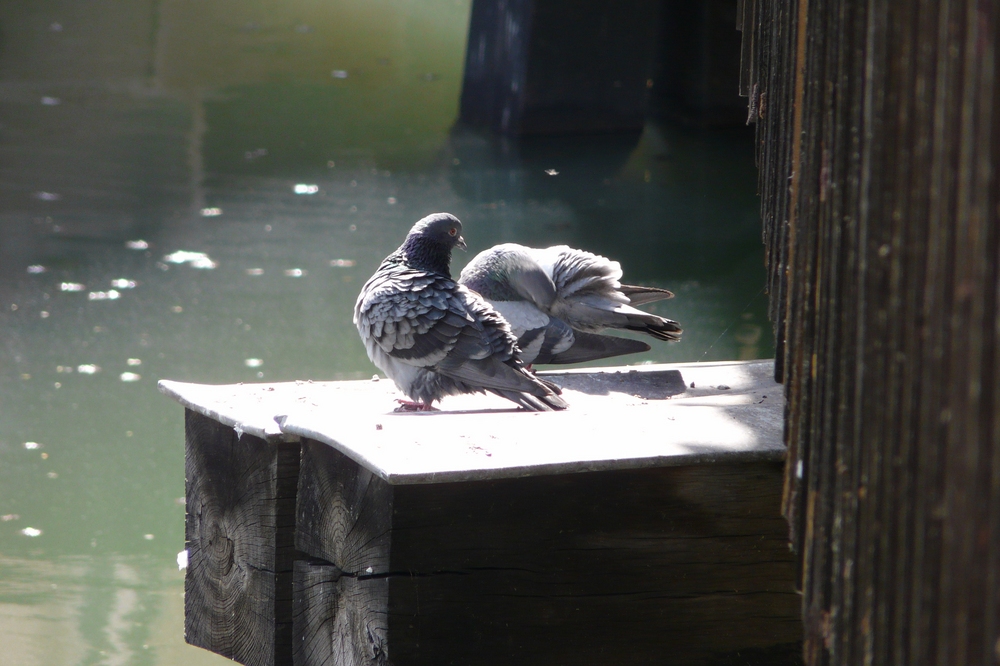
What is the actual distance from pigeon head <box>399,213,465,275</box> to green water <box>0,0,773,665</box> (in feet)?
4.41

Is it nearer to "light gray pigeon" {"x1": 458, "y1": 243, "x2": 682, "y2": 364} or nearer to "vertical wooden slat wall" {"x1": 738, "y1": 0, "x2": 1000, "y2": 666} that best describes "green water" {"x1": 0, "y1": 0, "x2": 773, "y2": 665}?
"light gray pigeon" {"x1": 458, "y1": 243, "x2": 682, "y2": 364}

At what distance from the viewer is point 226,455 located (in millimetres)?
2521


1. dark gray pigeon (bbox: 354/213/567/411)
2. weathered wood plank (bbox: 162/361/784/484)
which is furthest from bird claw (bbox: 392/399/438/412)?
weathered wood plank (bbox: 162/361/784/484)

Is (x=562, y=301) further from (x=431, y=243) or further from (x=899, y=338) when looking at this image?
(x=899, y=338)

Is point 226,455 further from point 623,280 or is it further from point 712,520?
point 623,280

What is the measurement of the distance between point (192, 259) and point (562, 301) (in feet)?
10.7

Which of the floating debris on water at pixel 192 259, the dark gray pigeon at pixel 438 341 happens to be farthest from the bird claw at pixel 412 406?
the floating debris on water at pixel 192 259

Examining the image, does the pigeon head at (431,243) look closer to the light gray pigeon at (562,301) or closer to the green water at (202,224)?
the light gray pigeon at (562,301)

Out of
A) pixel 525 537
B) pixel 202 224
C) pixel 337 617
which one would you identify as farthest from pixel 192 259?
pixel 525 537

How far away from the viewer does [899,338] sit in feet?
3.76

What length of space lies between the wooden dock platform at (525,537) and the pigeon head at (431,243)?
1.02 meters

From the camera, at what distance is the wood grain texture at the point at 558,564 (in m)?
1.92

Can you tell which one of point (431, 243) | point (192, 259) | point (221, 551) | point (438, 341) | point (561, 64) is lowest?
point (221, 551)

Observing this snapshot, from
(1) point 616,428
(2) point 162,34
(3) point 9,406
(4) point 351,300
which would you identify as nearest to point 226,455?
(1) point 616,428
